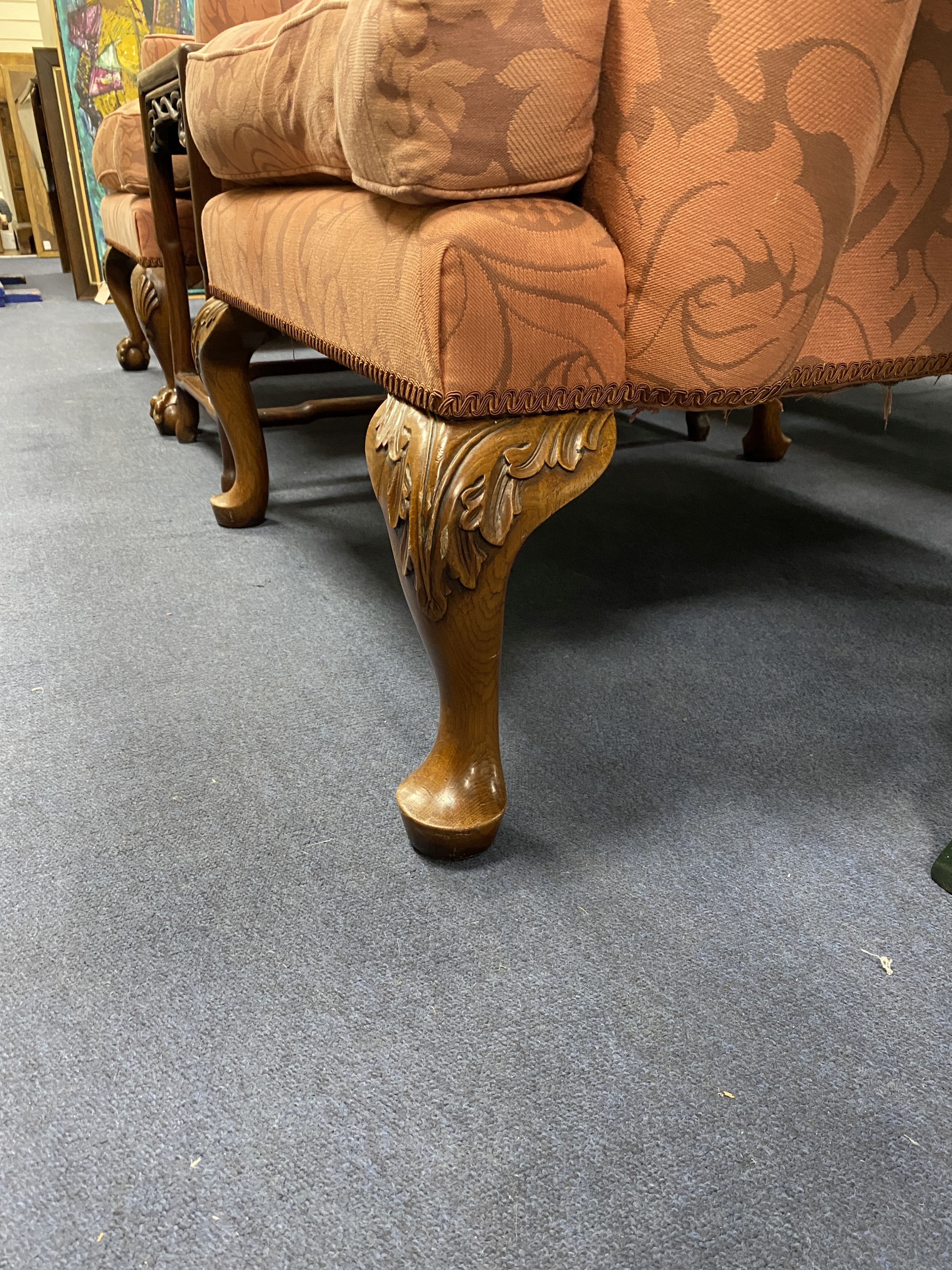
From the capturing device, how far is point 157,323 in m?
1.87

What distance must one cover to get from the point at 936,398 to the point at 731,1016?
6.49ft

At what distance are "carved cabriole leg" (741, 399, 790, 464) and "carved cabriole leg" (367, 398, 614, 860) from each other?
109 centimetres

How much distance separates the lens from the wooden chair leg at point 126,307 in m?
2.26

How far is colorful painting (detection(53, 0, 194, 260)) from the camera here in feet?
11.3

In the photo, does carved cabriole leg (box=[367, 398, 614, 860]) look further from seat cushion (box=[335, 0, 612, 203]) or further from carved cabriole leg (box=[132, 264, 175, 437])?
carved cabriole leg (box=[132, 264, 175, 437])

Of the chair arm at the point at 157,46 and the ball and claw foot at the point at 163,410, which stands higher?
the chair arm at the point at 157,46

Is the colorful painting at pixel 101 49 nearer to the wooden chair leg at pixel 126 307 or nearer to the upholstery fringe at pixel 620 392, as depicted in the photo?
the wooden chair leg at pixel 126 307

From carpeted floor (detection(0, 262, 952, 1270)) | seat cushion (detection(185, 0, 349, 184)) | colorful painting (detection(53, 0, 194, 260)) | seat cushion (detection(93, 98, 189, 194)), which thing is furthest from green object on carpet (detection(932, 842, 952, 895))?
colorful painting (detection(53, 0, 194, 260))

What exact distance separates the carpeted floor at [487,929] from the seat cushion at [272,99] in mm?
476

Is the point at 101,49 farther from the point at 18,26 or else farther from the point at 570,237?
the point at 570,237

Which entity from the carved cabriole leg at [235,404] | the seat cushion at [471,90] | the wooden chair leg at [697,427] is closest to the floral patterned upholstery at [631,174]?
the seat cushion at [471,90]

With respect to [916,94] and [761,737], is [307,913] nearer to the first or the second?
[761,737]

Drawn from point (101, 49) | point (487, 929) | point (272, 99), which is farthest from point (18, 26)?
point (487, 929)

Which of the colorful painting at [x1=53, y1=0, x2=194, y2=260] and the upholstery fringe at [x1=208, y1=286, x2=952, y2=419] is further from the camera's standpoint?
the colorful painting at [x1=53, y1=0, x2=194, y2=260]
